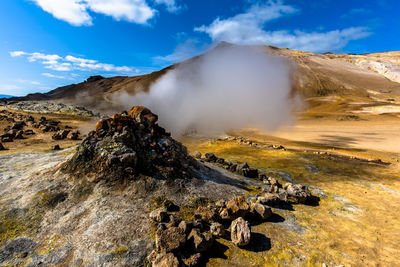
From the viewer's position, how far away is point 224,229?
5.62 meters

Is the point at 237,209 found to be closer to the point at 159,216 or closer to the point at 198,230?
the point at 198,230

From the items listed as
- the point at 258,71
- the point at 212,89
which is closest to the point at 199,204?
the point at 212,89

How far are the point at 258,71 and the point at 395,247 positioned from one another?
261 feet

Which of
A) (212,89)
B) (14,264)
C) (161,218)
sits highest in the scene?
(212,89)

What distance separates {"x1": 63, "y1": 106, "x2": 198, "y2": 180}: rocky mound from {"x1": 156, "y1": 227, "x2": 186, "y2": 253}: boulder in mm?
2936

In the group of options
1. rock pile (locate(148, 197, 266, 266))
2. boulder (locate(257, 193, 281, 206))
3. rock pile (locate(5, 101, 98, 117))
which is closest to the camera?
rock pile (locate(148, 197, 266, 266))

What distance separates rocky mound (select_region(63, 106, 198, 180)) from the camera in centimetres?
740

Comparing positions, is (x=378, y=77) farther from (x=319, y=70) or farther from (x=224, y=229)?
(x=224, y=229)

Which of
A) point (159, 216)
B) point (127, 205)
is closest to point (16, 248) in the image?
point (127, 205)

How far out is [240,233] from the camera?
5.25m

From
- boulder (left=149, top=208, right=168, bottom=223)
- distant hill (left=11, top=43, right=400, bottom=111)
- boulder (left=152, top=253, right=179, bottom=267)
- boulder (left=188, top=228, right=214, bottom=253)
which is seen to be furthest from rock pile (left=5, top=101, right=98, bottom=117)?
boulder (left=152, top=253, right=179, bottom=267)

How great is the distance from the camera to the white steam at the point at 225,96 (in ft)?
135

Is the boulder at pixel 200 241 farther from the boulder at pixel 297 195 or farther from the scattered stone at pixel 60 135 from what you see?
the scattered stone at pixel 60 135

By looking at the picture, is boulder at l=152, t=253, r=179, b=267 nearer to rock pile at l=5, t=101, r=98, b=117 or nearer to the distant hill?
rock pile at l=5, t=101, r=98, b=117
